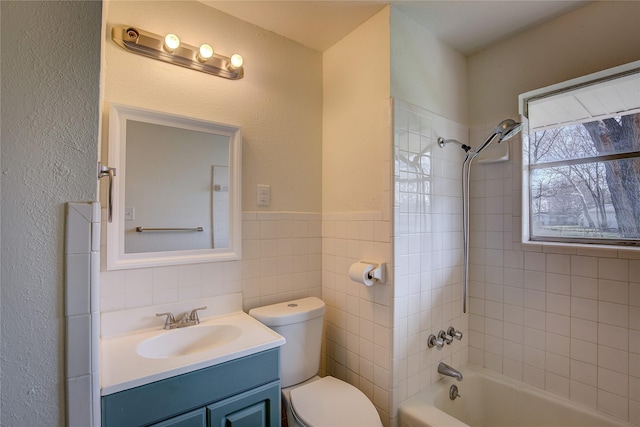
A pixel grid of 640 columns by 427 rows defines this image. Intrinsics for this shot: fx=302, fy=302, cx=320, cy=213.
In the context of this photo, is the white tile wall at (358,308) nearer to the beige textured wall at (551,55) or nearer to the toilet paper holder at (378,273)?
the toilet paper holder at (378,273)

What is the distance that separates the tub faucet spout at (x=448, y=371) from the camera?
5.59ft

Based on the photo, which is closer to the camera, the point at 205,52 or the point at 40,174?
the point at 40,174

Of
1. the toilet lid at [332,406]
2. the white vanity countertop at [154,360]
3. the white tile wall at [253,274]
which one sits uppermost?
→ the white tile wall at [253,274]

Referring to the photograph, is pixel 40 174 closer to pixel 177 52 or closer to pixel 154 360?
pixel 154 360

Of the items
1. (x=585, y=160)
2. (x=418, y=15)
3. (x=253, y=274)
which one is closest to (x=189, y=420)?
(x=253, y=274)

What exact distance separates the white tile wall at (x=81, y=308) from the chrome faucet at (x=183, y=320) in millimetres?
625

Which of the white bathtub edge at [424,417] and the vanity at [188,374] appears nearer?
the vanity at [188,374]

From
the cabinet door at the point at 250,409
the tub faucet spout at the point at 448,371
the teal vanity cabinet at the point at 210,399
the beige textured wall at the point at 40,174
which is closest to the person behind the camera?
the beige textured wall at the point at 40,174

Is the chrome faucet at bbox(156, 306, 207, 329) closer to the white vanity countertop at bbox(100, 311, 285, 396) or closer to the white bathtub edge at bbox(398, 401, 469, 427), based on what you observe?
the white vanity countertop at bbox(100, 311, 285, 396)

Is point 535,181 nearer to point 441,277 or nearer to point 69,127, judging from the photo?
point 441,277

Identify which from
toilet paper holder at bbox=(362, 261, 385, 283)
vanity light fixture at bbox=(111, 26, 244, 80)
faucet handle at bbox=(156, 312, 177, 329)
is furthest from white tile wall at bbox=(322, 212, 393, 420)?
vanity light fixture at bbox=(111, 26, 244, 80)

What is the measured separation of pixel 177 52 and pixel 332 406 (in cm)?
188

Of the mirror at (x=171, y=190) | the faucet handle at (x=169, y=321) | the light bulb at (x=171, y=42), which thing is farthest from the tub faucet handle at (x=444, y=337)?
the light bulb at (x=171, y=42)

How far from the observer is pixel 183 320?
1.48m
